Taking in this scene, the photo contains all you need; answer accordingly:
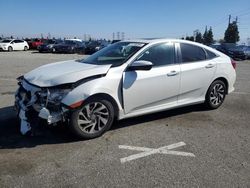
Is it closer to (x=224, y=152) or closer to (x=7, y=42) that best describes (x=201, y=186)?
(x=224, y=152)

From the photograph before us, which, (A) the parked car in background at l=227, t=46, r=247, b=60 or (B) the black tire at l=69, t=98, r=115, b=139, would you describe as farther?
(A) the parked car in background at l=227, t=46, r=247, b=60

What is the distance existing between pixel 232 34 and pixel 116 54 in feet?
230

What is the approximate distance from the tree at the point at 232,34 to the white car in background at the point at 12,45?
1958 inches

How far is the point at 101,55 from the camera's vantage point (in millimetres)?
5633

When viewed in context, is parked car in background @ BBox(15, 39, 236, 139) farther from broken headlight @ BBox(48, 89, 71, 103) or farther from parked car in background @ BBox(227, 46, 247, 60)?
parked car in background @ BBox(227, 46, 247, 60)

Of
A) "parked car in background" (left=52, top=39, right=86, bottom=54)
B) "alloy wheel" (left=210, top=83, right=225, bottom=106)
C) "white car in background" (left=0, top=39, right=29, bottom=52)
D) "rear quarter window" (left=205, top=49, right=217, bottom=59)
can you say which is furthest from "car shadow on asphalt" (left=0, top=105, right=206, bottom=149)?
"white car in background" (left=0, top=39, right=29, bottom=52)

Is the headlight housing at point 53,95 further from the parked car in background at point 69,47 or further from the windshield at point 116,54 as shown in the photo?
the parked car in background at point 69,47

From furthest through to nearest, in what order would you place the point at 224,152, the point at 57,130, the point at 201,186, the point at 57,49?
the point at 57,49 → the point at 57,130 → the point at 224,152 → the point at 201,186

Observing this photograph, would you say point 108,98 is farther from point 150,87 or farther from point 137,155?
point 137,155

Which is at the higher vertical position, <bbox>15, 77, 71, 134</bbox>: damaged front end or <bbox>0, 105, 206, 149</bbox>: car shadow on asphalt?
<bbox>15, 77, 71, 134</bbox>: damaged front end

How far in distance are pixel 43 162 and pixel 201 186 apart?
2.01 meters

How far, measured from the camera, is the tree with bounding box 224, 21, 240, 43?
2697 inches

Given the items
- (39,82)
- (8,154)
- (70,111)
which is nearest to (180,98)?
(70,111)

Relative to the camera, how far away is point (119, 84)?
4.72 m
